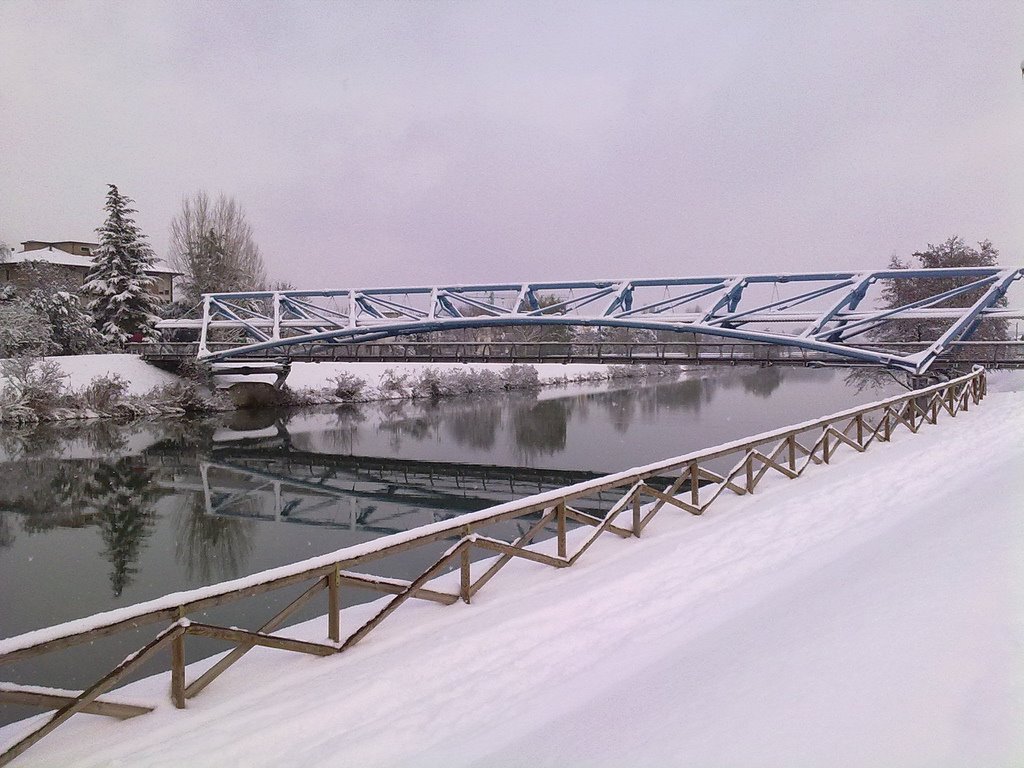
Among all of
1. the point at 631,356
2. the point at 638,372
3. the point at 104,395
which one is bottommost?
the point at 638,372

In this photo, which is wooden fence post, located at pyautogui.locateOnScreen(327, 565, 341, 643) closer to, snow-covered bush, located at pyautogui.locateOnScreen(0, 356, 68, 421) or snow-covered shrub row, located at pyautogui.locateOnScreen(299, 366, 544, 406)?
snow-covered bush, located at pyautogui.locateOnScreen(0, 356, 68, 421)

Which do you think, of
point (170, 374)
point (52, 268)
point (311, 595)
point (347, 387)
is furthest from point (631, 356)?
point (52, 268)

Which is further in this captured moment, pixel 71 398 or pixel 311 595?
pixel 71 398

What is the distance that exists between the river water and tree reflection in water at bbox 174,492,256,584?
0.04 metres

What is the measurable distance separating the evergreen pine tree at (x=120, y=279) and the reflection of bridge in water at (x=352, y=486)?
14.9 m

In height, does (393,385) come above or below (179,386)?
below

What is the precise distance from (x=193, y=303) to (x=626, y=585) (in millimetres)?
37388

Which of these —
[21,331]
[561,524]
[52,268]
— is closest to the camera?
[561,524]

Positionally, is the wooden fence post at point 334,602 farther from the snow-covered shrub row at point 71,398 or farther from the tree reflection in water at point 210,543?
the snow-covered shrub row at point 71,398

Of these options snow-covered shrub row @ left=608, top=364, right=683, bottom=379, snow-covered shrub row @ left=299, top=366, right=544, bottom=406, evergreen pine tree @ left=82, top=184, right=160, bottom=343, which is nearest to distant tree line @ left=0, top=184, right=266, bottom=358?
evergreen pine tree @ left=82, top=184, right=160, bottom=343

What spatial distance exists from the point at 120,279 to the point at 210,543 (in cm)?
2455

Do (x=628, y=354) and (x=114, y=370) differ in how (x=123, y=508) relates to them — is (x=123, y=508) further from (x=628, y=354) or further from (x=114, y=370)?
(x=114, y=370)

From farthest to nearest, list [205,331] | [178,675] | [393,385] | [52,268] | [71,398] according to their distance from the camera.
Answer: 1. [393,385]
2. [52,268]
3. [205,331]
4. [71,398]
5. [178,675]

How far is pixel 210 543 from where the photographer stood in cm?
1066
